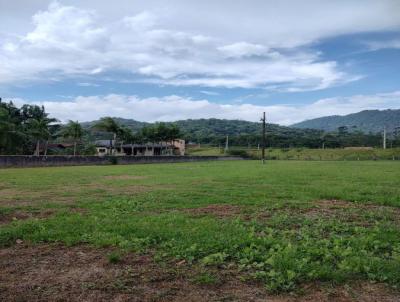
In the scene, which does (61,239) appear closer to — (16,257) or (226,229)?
(16,257)

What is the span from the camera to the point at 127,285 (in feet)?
15.4

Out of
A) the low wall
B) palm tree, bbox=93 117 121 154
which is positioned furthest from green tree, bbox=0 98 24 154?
palm tree, bbox=93 117 121 154

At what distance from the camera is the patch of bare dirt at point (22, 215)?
8.66 meters

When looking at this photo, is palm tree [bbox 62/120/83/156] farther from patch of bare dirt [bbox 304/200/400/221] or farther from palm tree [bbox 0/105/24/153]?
patch of bare dirt [bbox 304/200/400/221]

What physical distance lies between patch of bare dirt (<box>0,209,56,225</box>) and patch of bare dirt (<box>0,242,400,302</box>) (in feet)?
10.6

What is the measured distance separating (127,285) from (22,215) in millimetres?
5568

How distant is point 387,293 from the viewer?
4.48 m

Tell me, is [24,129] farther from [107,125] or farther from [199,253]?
[199,253]

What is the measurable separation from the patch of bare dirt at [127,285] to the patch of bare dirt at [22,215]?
3.22 m

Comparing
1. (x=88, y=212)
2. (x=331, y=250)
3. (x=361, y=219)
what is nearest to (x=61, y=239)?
(x=88, y=212)

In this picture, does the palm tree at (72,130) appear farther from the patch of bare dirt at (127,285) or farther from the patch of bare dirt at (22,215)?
the patch of bare dirt at (127,285)

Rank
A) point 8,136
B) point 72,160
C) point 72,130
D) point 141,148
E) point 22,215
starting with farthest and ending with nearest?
point 141,148 → point 72,130 → point 8,136 → point 72,160 → point 22,215

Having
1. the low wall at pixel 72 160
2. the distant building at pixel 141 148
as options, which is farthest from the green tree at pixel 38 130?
the distant building at pixel 141 148

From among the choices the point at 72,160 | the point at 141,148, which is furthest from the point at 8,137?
the point at 141,148
